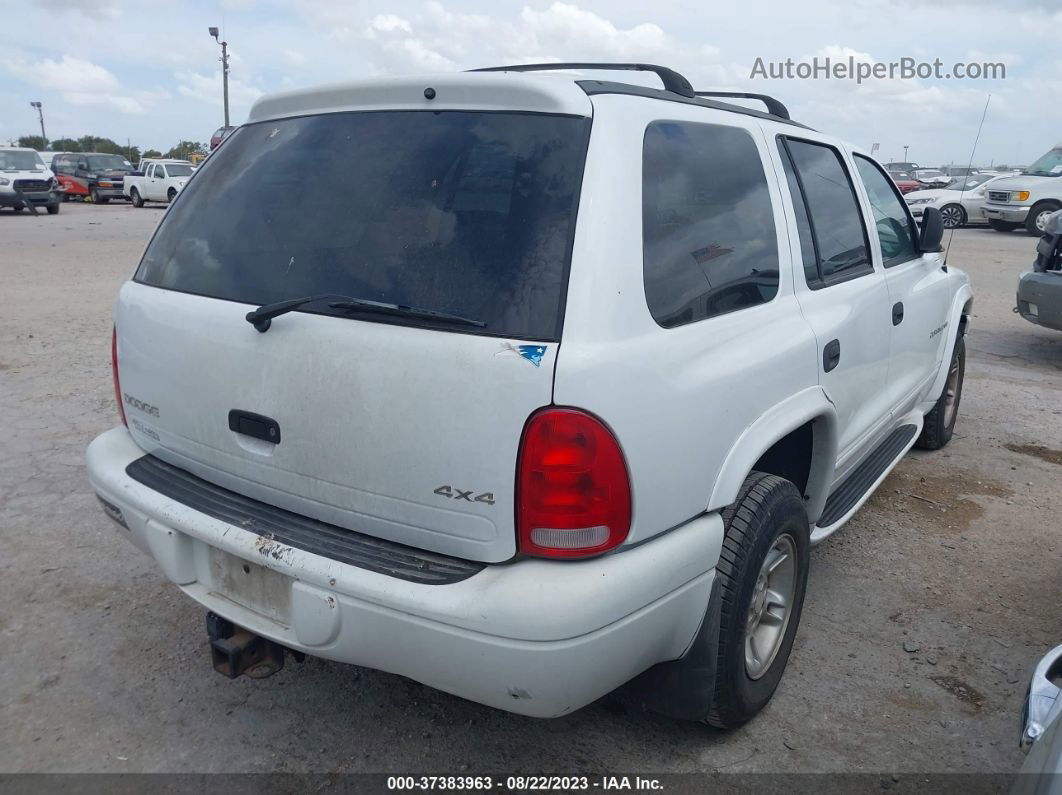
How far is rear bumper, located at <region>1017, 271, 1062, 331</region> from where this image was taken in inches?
287

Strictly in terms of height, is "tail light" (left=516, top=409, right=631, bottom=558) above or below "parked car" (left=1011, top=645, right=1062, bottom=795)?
above

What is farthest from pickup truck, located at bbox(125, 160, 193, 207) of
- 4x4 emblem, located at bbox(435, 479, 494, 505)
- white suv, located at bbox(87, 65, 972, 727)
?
4x4 emblem, located at bbox(435, 479, 494, 505)

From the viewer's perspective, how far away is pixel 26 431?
16.8 feet

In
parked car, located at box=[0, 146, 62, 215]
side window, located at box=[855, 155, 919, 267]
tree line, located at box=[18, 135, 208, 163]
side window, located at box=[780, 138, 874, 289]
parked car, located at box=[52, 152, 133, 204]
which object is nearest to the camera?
side window, located at box=[780, 138, 874, 289]

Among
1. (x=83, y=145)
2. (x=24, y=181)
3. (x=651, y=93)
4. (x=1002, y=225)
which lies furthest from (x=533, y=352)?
(x=83, y=145)

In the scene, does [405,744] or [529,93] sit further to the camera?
[405,744]

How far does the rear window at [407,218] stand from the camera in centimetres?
204

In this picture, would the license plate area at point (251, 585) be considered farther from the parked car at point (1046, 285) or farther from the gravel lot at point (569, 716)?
the parked car at point (1046, 285)

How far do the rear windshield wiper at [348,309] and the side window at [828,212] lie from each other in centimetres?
146

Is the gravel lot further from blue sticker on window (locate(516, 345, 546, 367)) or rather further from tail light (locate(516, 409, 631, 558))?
blue sticker on window (locate(516, 345, 546, 367))

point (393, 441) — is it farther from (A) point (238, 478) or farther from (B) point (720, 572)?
(B) point (720, 572)

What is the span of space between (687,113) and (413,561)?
1.49m

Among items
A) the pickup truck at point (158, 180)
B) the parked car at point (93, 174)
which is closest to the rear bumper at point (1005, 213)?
the pickup truck at point (158, 180)

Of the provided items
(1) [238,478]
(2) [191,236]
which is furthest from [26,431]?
(1) [238,478]
